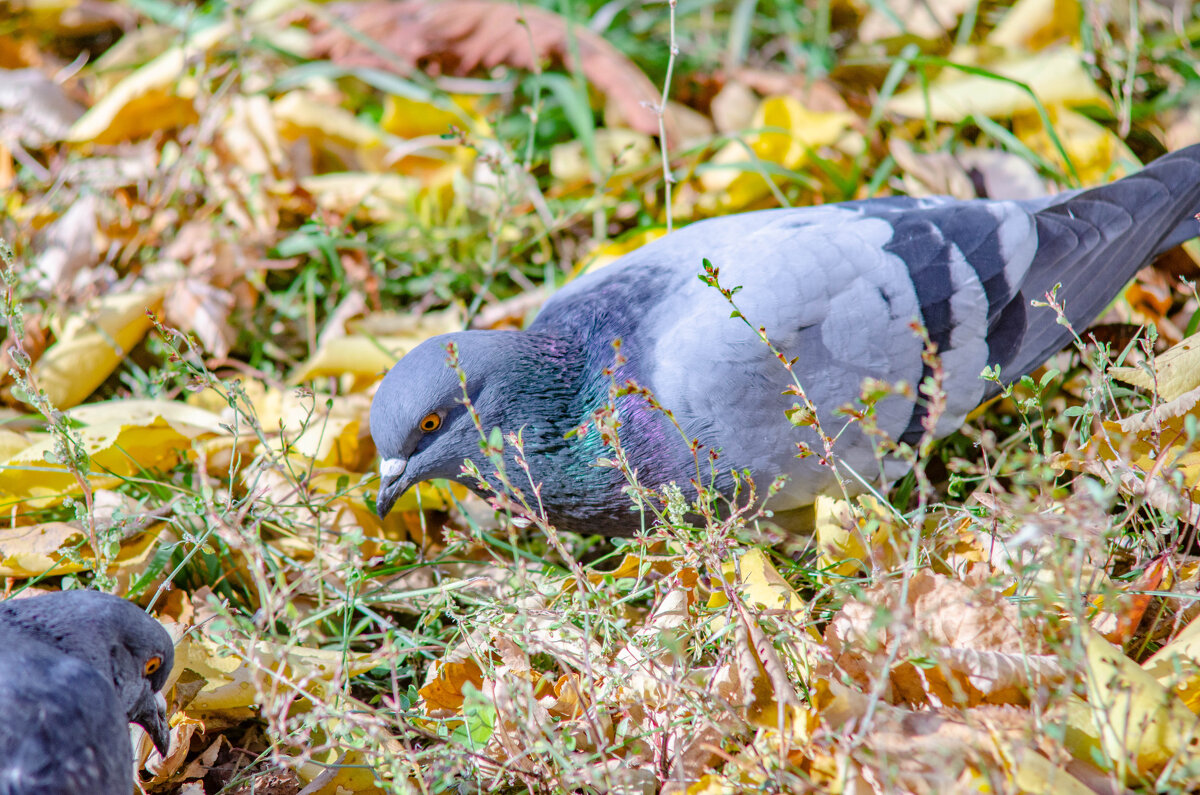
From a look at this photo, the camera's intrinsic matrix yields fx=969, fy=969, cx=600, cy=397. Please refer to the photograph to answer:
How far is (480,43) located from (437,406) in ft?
8.40

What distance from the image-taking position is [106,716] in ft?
6.33

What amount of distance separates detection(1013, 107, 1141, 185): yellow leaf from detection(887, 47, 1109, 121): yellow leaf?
98 mm

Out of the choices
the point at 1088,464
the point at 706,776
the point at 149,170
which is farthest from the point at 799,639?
the point at 149,170

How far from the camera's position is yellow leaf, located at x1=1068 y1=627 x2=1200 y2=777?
1.64m

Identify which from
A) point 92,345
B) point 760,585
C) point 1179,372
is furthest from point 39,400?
point 1179,372

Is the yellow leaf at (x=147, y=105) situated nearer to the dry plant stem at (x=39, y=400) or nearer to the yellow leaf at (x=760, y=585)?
the dry plant stem at (x=39, y=400)

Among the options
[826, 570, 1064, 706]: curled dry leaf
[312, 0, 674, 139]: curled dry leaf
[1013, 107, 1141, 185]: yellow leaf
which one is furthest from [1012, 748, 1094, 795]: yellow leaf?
[312, 0, 674, 139]: curled dry leaf

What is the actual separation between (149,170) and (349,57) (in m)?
1.08

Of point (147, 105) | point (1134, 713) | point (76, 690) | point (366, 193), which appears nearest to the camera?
point (1134, 713)

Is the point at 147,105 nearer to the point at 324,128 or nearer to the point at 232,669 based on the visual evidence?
the point at 324,128

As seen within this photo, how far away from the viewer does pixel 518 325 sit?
3805mm

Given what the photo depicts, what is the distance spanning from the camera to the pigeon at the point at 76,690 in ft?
5.89

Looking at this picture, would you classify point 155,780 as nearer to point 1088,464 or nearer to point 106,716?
point 106,716

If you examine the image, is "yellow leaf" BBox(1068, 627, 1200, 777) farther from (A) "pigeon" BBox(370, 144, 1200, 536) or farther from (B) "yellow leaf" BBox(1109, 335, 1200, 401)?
(B) "yellow leaf" BBox(1109, 335, 1200, 401)
